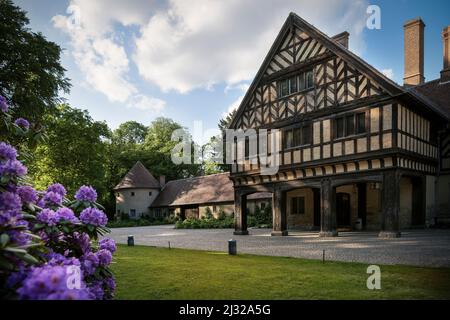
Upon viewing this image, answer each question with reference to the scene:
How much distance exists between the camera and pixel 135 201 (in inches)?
1710

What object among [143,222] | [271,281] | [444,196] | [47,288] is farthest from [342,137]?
[143,222]

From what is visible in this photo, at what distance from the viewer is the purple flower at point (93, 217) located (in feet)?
11.8

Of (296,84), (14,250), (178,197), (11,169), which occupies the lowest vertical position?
(178,197)

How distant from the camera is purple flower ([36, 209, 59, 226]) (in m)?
3.41

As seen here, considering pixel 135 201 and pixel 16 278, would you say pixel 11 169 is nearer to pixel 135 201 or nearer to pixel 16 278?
pixel 16 278

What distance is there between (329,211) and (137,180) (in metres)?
32.5

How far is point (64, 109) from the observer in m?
28.8

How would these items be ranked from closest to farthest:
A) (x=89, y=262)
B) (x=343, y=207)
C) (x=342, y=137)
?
(x=89, y=262), (x=342, y=137), (x=343, y=207)

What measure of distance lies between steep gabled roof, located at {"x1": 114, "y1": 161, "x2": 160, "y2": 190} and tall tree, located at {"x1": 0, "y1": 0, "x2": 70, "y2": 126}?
2585 cm

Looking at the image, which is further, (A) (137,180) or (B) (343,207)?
(A) (137,180)

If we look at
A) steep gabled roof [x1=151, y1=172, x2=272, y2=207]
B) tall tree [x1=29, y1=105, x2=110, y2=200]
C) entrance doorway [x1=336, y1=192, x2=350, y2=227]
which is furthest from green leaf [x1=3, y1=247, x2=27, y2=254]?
steep gabled roof [x1=151, y1=172, x2=272, y2=207]

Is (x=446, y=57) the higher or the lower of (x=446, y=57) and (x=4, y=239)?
the higher

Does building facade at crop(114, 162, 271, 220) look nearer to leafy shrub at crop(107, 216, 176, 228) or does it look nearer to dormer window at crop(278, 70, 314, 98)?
leafy shrub at crop(107, 216, 176, 228)
